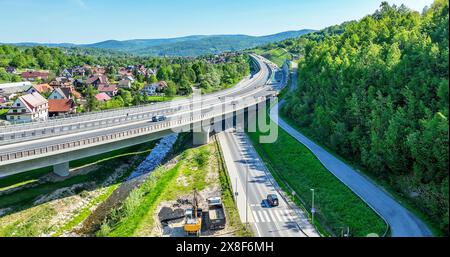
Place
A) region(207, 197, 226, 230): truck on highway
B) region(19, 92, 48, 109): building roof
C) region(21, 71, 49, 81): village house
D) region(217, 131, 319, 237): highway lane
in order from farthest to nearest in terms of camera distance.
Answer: region(21, 71, 49, 81): village house
region(19, 92, 48, 109): building roof
region(207, 197, 226, 230): truck on highway
region(217, 131, 319, 237): highway lane

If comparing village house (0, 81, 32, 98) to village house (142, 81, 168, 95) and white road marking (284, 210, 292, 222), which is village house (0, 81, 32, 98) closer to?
village house (142, 81, 168, 95)

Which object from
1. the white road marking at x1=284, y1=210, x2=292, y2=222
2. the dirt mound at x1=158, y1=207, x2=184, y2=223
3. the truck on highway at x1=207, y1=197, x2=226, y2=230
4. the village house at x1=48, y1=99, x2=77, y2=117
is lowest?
the dirt mound at x1=158, y1=207, x2=184, y2=223

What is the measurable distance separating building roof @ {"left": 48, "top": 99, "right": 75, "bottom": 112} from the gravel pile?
24367 millimetres

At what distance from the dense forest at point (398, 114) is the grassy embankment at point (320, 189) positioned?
4.01m

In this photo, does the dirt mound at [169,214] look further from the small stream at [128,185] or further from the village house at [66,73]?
the village house at [66,73]

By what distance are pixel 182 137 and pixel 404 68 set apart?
39.5 metres

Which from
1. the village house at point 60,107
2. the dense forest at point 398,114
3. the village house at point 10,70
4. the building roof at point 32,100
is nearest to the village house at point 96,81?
the village house at point 10,70

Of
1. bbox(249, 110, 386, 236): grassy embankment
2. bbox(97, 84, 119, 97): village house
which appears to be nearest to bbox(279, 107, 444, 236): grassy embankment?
bbox(249, 110, 386, 236): grassy embankment

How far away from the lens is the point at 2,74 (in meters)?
116

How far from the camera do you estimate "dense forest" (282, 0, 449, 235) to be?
25.0 m

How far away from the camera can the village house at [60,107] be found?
239ft

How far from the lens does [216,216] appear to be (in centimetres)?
2847

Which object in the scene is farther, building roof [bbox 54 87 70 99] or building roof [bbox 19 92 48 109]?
building roof [bbox 54 87 70 99]

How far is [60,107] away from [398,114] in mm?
65062
